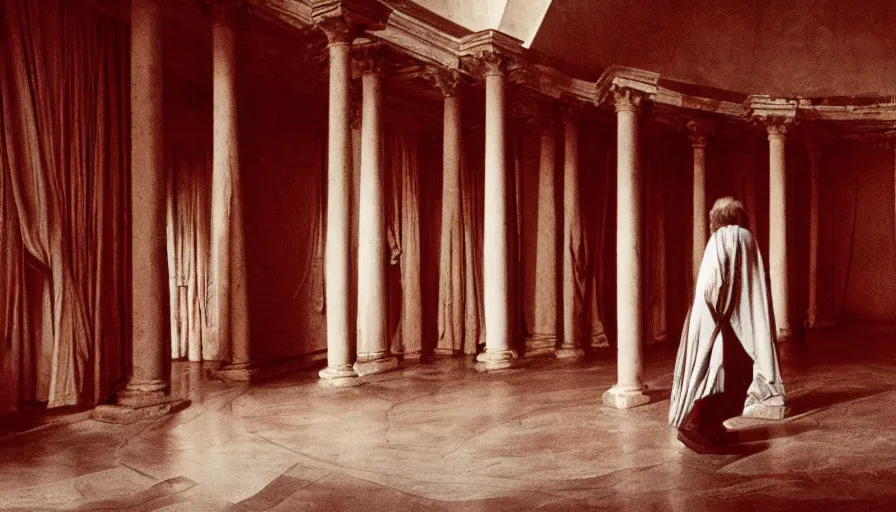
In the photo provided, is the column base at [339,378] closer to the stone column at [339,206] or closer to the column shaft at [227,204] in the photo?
the stone column at [339,206]

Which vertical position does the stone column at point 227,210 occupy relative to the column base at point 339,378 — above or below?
above

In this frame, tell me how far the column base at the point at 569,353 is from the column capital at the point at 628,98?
18.3 ft

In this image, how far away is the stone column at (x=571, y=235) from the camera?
13.1 meters

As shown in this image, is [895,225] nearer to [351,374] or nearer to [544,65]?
[544,65]

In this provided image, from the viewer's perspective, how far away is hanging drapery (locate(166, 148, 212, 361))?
39.0ft

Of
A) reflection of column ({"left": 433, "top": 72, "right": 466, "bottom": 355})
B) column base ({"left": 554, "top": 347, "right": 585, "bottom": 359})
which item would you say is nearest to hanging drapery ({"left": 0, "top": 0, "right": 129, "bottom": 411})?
reflection of column ({"left": 433, "top": 72, "right": 466, "bottom": 355})

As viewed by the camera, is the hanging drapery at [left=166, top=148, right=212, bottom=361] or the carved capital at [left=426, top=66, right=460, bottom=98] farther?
the hanging drapery at [left=166, top=148, right=212, bottom=361]

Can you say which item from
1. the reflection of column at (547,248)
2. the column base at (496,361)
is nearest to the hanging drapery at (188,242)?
the column base at (496,361)

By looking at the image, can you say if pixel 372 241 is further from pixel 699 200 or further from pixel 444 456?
pixel 699 200

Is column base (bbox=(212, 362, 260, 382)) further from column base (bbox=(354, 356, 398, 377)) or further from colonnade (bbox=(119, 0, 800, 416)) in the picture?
column base (bbox=(354, 356, 398, 377))

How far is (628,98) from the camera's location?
753 cm

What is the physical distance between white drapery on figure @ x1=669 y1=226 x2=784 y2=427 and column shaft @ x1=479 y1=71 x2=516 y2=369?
14.2 ft

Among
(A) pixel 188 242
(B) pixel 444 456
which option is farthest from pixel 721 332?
(A) pixel 188 242

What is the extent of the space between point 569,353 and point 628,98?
585 cm
